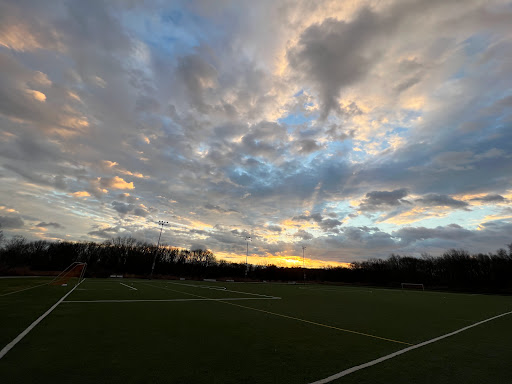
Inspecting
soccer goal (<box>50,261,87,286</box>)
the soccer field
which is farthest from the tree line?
the soccer field

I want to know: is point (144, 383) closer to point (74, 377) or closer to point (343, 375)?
point (74, 377)

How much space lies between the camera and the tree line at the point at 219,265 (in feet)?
220

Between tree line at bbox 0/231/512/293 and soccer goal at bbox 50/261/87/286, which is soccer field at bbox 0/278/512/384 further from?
tree line at bbox 0/231/512/293

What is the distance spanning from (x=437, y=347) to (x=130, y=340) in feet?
27.6

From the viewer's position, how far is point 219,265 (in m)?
104

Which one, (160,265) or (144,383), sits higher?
(160,265)

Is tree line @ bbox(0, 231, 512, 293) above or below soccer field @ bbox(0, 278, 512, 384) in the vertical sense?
above

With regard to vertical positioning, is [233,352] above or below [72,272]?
below

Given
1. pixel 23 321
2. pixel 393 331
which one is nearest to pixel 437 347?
pixel 393 331

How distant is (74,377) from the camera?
4254mm

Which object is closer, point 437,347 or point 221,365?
point 221,365

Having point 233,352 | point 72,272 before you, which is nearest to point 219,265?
point 72,272

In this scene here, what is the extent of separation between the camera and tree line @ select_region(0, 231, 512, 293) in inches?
2643

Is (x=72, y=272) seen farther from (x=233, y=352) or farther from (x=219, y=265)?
(x=219, y=265)
